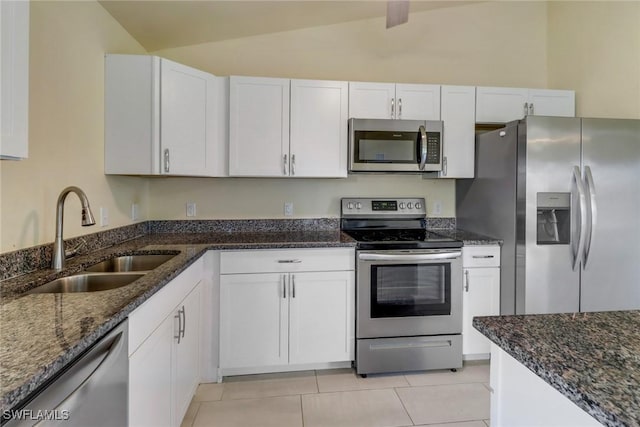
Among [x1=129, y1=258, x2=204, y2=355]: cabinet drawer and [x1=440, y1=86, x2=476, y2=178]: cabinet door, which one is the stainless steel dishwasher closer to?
[x1=129, y1=258, x2=204, y2=355]: cabinet drawer

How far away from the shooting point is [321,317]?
234 cm

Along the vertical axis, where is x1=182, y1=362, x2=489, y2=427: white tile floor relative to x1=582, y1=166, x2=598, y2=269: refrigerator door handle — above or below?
below

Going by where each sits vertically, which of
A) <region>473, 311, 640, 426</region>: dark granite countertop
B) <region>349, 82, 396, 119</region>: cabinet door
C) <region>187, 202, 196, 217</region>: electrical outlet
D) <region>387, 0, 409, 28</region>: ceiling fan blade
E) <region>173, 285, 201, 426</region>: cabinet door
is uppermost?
<region>387, 0, 409, 28</region>: ceiling fan blade

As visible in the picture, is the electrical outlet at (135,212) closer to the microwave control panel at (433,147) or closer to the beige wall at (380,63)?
the beige wall at (380,63)

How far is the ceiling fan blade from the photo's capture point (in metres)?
1.80

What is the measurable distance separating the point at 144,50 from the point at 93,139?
3.54ft

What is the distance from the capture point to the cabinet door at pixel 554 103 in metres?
2.85

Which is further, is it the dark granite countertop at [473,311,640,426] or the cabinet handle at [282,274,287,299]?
the cabinet handle at [282,274,287,299]

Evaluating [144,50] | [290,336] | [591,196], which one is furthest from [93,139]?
[591,196]

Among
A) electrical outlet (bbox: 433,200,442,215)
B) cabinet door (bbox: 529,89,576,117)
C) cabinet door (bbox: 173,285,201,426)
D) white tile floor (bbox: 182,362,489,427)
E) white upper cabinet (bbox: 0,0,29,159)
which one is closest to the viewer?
white upper cabinet (bbox: 0,0,29,159)

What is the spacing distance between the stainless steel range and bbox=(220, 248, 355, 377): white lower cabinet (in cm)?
11

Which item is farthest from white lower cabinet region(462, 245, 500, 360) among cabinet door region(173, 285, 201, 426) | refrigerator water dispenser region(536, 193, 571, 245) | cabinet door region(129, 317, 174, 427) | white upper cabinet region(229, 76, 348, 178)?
cabinet door region(129, 317, 174, 427)

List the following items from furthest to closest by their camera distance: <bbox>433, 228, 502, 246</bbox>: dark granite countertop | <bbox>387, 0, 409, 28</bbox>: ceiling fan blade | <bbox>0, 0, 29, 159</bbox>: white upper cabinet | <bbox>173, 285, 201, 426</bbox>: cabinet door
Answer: <bbox>433, 228, 502, 246</bbox>: dark granite countertop
<bbox>387, 0, 409, 28</bbox>: ceiling fan blade
<bbox>173, 285, 201, 426</bbox>: cabinet door
<bbox>0, 0, 29, 159</bbox>: white upper cabinet

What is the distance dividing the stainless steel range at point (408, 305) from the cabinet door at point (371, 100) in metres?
1.01
